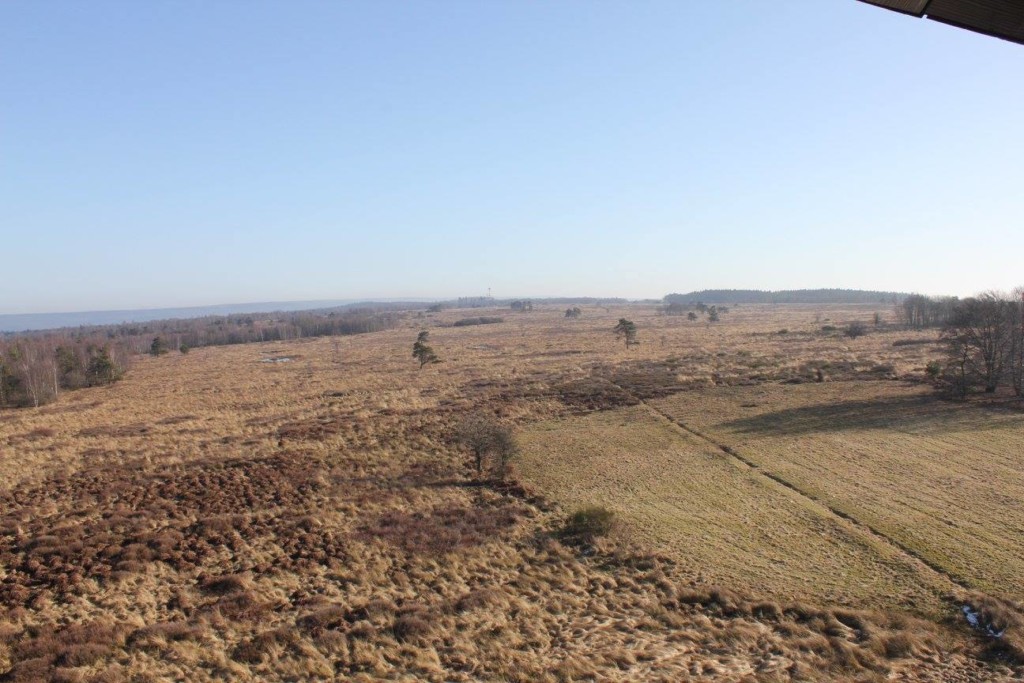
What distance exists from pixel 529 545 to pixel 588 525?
253cm

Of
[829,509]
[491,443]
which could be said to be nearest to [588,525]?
[491,443]

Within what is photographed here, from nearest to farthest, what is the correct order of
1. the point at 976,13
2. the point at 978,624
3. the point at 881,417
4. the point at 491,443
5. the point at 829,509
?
the point at 976,13
the point at 978,624
the point at 829,509
the point at 491,443
the point at 881,417

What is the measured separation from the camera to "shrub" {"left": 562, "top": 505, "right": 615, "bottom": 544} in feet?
70.9

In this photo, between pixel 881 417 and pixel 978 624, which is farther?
pixel 881 417

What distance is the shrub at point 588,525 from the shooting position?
70.9ft

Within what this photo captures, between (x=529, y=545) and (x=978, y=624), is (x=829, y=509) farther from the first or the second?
(x=529, y=545)

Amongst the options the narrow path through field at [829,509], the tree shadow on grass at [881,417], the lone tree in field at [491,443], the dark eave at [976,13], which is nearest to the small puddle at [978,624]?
the narrow path through field at [829,509]

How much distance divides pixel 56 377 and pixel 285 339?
102906 millimetres

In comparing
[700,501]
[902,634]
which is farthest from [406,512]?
[902,634]

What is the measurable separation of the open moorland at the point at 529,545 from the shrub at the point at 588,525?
1.86 ft

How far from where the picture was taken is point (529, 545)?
839 inches

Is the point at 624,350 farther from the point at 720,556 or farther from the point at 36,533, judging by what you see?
the point at 36,533

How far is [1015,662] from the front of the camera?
13.2 metres

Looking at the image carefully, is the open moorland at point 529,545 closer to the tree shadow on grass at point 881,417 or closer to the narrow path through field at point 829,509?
the narrow path through field at point 829,509
